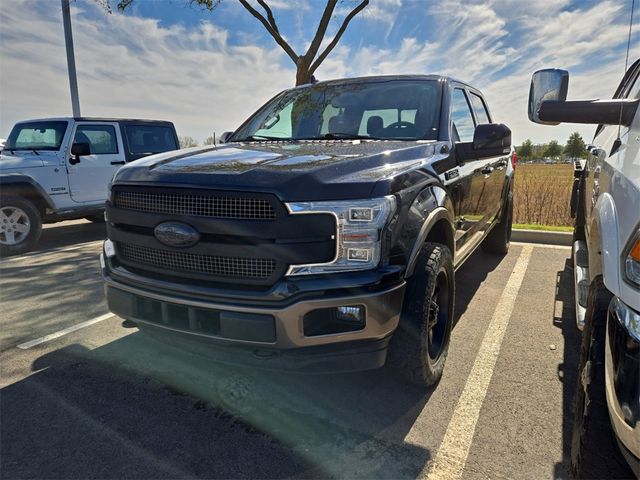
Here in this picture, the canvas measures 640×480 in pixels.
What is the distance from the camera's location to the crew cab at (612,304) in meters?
1.38

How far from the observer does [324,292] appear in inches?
79.3

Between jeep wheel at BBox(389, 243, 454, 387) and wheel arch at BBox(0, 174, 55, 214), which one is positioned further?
wheel arch at BBox(0, 174, 55, 214)

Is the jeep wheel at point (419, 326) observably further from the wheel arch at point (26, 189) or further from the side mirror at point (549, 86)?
the wheel arch at point (26, 189)

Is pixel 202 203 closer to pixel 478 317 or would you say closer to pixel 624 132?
pixel 624 132

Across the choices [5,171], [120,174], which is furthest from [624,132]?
[5,171]

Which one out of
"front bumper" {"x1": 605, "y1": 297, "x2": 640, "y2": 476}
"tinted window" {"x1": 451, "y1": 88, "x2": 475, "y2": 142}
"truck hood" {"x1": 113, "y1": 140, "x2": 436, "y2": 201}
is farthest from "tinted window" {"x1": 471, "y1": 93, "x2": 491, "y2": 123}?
"front bumper" {"x1": 605, "y1": 297, "x2": 640, "y2": 476}

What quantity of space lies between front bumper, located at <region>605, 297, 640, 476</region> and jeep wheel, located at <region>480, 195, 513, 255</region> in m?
4.32

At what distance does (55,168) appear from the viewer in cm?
696

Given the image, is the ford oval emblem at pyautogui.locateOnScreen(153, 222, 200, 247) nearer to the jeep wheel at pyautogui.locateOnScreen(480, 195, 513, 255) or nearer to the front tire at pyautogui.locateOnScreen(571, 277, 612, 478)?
the front tire at pyautogui.locateOnScreen(571, 277, 612, 478)

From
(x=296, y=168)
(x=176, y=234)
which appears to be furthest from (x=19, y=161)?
(x=296, y=168)

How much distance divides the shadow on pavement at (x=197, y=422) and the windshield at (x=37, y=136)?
212 inches

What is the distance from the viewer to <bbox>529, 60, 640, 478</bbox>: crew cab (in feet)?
4.52

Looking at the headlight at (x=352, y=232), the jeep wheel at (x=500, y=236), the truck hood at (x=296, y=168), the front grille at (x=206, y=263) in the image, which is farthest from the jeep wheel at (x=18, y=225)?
the jeep wheel at (x=500, y=236)

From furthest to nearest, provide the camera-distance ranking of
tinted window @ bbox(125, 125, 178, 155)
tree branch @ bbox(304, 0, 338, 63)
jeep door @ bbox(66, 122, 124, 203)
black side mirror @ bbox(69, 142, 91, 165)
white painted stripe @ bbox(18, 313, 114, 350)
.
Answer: tree branch @ bbox(304, 0, 338, 63) < tinted window @ bbox(125, 125, 178, 155) < jeep door @ bbox(66, 122, 124, 203) < black side mirror @ bbox(69, 142, 91, 165) < white painted stripe @ bbox(18, 313, 114, 350)
